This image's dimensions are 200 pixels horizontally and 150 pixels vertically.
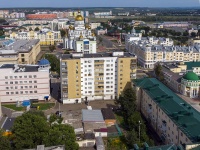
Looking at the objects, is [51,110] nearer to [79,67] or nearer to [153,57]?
[79,67]

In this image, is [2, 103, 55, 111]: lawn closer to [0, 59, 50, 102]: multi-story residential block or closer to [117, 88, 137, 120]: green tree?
[0, 59, 50, 102]: multi-story residential block

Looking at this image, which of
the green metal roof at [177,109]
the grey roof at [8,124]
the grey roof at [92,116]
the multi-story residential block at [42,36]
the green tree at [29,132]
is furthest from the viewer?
the multi-story residential block at [42,36]

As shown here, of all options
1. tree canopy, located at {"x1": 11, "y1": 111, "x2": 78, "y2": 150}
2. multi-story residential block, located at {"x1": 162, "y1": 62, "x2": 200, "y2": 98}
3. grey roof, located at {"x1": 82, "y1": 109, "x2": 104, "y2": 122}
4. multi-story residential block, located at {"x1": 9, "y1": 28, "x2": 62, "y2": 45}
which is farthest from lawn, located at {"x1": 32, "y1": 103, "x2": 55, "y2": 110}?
multi-story residential block, located at {"x1": 9, "y1": 28, "x2": 62, "y2": 45}

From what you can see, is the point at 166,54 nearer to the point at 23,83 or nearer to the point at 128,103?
the point at 128,103

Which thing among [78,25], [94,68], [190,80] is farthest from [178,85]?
[78,25]

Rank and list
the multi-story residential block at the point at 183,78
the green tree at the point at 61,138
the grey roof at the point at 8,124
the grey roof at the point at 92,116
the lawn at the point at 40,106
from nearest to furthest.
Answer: the green tree at the point at 61,138 < the grey roof at the point at 92,116 < the grey roof at the point at 8,124 < the lawn at the point at 40,106 < the multi-story residential block at the point at 183,78

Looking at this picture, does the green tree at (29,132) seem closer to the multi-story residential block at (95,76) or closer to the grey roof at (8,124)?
the grey roof at (8,124)

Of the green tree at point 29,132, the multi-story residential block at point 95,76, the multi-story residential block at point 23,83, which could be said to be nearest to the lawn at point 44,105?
the multi-story residential block at point 23,83

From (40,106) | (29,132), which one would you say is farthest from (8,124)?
(29,132)
